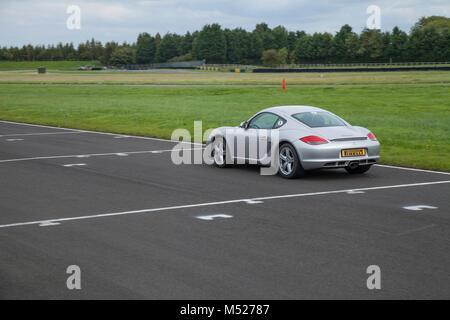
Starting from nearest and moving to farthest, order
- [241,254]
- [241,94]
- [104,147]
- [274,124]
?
[241,254], [274,124], [104,147], [241,94]

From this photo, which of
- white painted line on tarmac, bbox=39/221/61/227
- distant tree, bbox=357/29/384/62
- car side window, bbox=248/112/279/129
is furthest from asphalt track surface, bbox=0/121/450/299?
distant tree, bbox=357/29/384/62

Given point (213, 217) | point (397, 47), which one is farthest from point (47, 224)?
point (397, 47)

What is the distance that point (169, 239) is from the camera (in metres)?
7.38

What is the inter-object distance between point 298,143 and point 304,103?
78.3 ft

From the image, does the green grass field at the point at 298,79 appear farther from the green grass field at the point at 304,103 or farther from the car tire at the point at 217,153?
the car tire at the point at 217,153

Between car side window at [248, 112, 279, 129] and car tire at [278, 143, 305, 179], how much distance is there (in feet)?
2.35

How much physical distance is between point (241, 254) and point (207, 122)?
19.5 metres

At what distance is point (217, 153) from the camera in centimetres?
1363

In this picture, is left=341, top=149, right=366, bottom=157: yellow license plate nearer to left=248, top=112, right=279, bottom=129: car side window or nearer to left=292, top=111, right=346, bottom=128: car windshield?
left=292, top=111, right=346, bottom=128: car windshield

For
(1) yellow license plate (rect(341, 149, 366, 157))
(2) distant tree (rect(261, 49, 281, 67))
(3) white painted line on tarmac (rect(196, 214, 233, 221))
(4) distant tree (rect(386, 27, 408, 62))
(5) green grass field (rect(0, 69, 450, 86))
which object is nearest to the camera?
(3) white painted line on tarmac (rect(196, 214, 233, 221))

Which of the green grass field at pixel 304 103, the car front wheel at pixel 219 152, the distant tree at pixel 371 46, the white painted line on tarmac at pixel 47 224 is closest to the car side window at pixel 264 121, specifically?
the car front wheel at pixel 219 152

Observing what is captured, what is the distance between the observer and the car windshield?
40.5 ft
